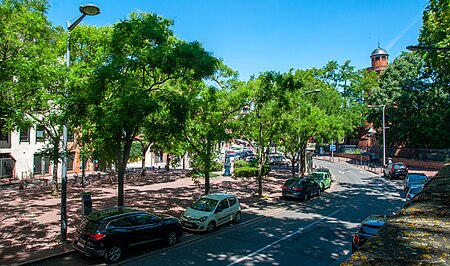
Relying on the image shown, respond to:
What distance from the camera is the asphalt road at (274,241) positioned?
10289 millimetres

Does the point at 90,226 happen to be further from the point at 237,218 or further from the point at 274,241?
the point at 237,218

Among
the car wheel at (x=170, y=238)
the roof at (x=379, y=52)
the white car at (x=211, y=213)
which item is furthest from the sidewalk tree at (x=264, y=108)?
the roof at (x=379, y=52)

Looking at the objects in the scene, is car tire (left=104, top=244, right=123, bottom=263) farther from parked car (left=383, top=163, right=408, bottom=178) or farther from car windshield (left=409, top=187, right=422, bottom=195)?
parked car (left=383, top=163, right=408, bottom=178)

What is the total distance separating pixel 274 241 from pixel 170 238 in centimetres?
415

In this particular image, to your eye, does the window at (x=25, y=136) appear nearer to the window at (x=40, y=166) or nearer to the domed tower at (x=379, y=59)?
the window at (x=40, y=166)

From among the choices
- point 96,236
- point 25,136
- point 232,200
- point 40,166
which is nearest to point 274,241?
point 232,200

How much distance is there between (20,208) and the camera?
18.0m

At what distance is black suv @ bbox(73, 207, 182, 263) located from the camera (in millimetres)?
9766

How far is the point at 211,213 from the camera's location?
1402 centimetres

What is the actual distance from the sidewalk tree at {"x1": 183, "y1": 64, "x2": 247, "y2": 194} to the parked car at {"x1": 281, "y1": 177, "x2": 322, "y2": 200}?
20.5 ft

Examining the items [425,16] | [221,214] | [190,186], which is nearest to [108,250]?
[221,214]

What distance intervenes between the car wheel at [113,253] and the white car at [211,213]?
13.3 feet

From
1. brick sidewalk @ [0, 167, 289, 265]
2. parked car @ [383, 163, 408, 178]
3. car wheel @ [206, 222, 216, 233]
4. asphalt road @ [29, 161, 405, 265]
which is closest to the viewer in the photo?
asphalt road @ [29, 161, 405, 265]

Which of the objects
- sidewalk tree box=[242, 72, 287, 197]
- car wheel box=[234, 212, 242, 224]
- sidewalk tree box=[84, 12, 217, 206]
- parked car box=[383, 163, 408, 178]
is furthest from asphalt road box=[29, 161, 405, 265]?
parked car box=[383, 163, 408, 178]
